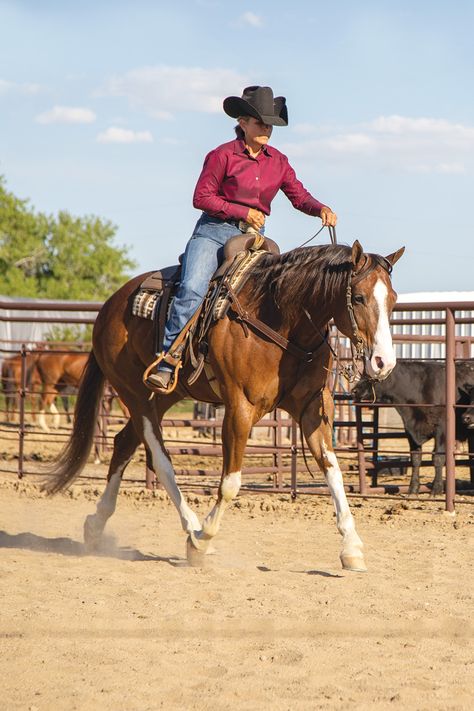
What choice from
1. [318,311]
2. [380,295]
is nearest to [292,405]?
[318,311]

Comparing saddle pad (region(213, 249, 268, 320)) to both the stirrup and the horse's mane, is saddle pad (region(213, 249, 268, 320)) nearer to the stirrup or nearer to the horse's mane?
the horse's mane

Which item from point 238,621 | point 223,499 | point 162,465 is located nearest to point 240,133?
point 162,465

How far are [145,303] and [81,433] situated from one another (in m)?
1.26

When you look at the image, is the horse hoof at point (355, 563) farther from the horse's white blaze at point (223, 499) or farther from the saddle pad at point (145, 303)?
the saddle pad at point (145, 303)

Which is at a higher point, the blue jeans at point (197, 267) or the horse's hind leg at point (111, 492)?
the blue jeans at point (197, 267)

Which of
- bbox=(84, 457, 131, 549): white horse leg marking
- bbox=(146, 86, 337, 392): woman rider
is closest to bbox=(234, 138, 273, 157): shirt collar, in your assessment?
bbox=(146, 86, 337, 392): woman rider

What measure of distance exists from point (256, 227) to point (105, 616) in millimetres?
2526

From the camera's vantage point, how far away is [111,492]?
637 cm

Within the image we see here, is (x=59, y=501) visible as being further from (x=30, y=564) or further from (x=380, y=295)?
(x=380, y=295)

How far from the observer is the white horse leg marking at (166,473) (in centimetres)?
588

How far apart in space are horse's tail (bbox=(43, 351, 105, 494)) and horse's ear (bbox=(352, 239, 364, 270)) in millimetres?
2511

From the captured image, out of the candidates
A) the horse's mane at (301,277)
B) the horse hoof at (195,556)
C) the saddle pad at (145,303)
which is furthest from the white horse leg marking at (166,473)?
the horse's mane at (301,277)

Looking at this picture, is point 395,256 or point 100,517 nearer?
point 395,256

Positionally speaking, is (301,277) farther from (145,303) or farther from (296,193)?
(145,303)
